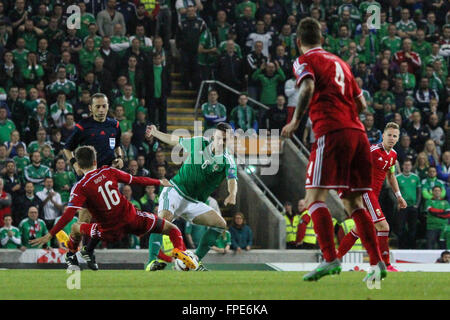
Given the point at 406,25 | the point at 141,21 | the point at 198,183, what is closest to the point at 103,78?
the point at 141,21

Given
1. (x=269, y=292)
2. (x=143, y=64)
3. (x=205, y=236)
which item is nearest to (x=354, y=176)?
(x=269, y=292)

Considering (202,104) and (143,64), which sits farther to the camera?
(202,104)

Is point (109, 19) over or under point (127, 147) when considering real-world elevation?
over

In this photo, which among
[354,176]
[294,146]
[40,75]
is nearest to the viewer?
[354,176]

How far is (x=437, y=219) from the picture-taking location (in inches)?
818

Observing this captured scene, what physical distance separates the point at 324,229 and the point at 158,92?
1384 cm

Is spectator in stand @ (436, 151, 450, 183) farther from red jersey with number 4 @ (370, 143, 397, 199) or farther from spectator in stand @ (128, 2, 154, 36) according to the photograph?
red jersey with number 4 @ (370, 143, 397, 199)

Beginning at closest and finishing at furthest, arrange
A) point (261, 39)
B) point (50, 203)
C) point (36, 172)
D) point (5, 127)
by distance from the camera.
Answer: point (50, 203) → point (36, 172) → point (5, 127) → point (261, 39)

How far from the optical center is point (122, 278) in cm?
1034

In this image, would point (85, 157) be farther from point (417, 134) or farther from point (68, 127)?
point (417, 134)

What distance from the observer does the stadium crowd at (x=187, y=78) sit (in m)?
19.8

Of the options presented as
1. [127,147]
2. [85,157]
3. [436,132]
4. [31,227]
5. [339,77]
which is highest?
[339,77]
